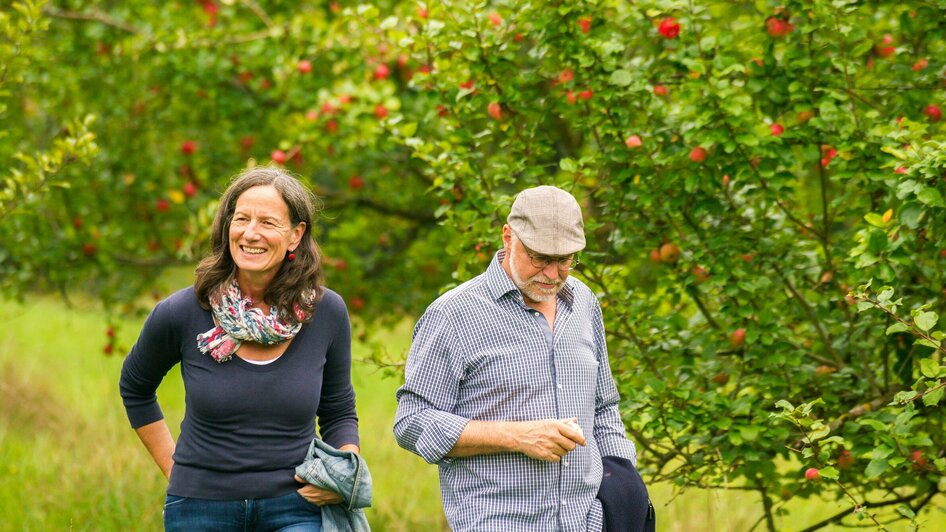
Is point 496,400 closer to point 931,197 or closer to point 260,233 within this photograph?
point 260,233

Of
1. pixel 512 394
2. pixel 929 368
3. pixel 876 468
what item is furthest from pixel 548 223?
pixel 876 468

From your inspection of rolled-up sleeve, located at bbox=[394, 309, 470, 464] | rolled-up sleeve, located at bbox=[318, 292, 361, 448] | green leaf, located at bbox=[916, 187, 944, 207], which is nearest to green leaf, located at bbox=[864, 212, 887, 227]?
green leaf, located at bbox=[916, 187, 944, 207]

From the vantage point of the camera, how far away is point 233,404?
291 cm

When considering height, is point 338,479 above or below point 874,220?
below

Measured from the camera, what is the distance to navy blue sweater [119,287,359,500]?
2916 mm

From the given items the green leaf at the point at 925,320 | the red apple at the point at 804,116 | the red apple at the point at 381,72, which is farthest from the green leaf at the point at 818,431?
the red apple at the point at 381,72

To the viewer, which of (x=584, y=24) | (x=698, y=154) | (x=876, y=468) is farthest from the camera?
(x=584, y=24)

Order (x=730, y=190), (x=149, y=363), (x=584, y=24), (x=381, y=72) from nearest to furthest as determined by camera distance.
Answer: (x=149, y=363) → (x=584, y=24) → (x=730, y=190) → (x=381, y=72)

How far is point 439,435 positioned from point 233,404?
56 cm

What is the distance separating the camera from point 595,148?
4.48m

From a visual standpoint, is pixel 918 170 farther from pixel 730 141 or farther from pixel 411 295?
pixel 411 295

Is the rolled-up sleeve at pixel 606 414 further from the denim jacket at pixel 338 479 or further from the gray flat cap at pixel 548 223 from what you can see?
the denim jacket at pixel 338 479

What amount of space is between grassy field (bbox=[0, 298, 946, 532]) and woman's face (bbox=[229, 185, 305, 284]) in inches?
59.1

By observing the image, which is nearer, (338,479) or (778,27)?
(338,479)
